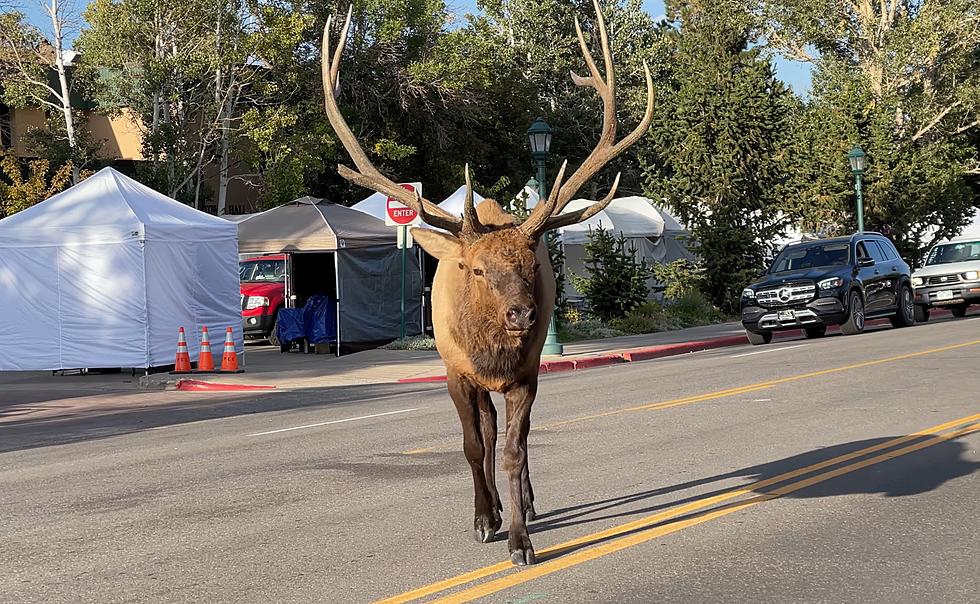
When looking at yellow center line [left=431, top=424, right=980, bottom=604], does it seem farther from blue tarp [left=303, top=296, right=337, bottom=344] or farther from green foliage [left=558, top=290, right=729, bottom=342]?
green foliage [left=558, top=290, right=729, bottom=342]

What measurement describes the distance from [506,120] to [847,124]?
1510cm

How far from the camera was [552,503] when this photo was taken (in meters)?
8.58

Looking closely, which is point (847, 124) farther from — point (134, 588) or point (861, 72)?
point (134, 588)

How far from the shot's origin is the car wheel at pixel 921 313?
29.5m

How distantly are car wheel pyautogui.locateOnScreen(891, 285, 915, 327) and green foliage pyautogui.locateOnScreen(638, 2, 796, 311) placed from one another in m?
6.21

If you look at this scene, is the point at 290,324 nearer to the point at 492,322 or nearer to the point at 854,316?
the point at 854,316

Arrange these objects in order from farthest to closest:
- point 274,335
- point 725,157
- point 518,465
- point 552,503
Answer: point 725,157 → point 274,335 → point 552,503 → point 518,465

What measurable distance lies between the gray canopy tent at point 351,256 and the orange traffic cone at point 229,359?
9.93 feet

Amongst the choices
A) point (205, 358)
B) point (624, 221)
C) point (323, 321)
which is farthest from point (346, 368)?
point (624, 221)

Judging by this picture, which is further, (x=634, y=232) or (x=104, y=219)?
(x=634, y=232)

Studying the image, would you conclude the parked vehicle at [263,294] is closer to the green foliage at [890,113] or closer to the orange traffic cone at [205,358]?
the orange traffic cone at [205,358]

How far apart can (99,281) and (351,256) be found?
5334 millimetres

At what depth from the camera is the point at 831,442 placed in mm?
10844

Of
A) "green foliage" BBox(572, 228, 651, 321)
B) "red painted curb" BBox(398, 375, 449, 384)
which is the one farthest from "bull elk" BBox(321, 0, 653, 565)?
"green foliage" BBox(572, 228, 651, 321)
